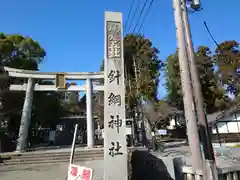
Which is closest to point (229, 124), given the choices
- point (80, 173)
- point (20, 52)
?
point (80, 173)

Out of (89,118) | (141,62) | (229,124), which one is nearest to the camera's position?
(89,118)

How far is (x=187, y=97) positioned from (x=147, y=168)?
12.5 ft

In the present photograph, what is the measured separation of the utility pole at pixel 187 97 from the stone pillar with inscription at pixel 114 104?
79.5 inches

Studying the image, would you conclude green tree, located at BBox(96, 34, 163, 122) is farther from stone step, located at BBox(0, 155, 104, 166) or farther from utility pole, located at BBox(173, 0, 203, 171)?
utility pole, located at BBox(173, 0, 203, 171)

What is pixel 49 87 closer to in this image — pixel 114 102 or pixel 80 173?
pixel 114 102

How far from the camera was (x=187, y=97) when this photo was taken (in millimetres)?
4465

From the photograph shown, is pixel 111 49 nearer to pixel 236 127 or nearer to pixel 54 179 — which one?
pixel 54 179

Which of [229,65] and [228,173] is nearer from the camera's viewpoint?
[228,173]

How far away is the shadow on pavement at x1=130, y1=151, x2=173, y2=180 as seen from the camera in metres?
6.52

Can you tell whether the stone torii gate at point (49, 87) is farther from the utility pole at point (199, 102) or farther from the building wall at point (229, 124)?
the building wall at point (229, 124)

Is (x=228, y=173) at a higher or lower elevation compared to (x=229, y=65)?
lower

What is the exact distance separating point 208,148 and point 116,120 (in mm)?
2518

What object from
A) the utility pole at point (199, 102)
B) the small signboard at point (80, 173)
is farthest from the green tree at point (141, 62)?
the small signboard at point (80, 173)

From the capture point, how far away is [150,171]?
702 centimetres
